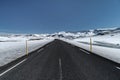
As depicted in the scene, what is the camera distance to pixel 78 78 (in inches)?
290

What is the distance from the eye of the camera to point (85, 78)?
7.34 metres

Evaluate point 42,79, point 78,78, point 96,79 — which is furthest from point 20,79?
point 96,79

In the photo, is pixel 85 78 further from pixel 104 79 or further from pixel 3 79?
pixel 3 79

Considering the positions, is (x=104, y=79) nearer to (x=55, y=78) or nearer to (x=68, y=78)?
(x=68, y=78)

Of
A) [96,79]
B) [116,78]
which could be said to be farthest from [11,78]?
[116,78]

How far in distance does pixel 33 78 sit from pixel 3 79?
1370 millimetres

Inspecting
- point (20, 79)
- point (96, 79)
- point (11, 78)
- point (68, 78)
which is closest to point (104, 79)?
point (96, 79)

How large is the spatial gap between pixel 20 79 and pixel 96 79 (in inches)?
136

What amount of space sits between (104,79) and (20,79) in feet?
12.6

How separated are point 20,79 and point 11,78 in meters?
0.53

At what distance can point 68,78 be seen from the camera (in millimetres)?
7379

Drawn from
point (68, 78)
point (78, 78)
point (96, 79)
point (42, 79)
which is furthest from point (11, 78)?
point (96, 79)

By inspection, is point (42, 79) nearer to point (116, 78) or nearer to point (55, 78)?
point (55, 78)

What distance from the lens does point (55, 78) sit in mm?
7441
